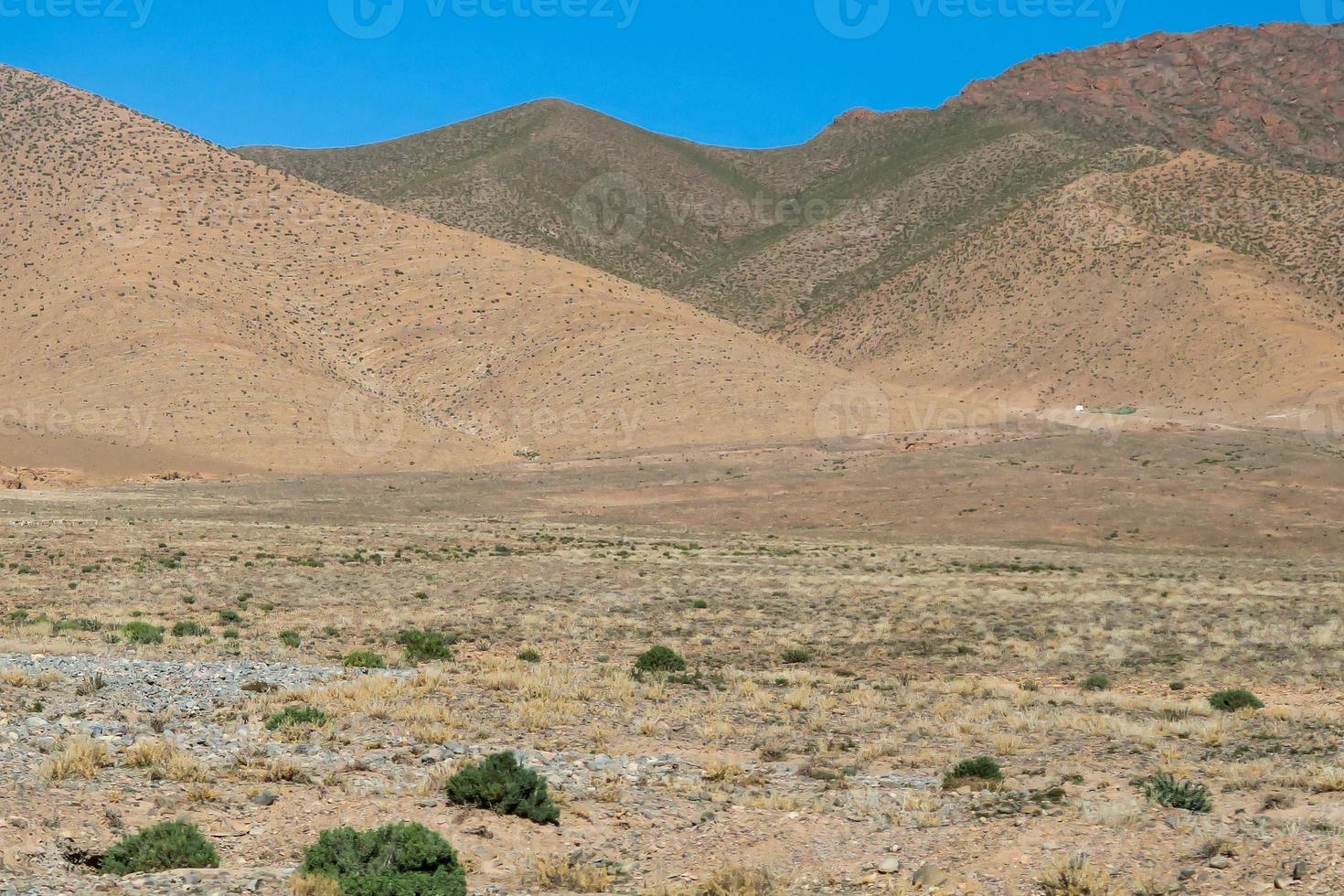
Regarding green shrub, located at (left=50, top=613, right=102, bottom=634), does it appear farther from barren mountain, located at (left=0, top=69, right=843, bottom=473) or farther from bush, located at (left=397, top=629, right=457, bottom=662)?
barren mountain, located at (left=0, top=69, right=843, bottom=473)

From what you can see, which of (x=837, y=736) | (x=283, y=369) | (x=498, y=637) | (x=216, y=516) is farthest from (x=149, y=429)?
(x=837, y=736)

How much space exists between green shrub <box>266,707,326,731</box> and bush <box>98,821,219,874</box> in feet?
12.5

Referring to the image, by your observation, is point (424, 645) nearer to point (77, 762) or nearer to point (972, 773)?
point (77, 762)

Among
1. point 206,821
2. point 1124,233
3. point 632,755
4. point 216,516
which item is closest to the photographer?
point 206,821

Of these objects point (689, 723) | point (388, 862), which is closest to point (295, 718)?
point (689, 723)

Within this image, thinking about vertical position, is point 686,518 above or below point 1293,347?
below

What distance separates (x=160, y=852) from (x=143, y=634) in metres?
12.0

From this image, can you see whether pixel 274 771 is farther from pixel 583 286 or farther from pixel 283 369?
pixel 583 286

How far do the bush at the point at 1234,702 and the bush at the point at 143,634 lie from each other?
49.2 ft

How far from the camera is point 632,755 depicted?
1284 centimetres

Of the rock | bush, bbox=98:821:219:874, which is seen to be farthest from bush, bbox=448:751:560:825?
the rock

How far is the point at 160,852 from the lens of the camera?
865cm

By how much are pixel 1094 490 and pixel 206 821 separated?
4979 cm

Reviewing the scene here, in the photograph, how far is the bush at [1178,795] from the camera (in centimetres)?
1055
